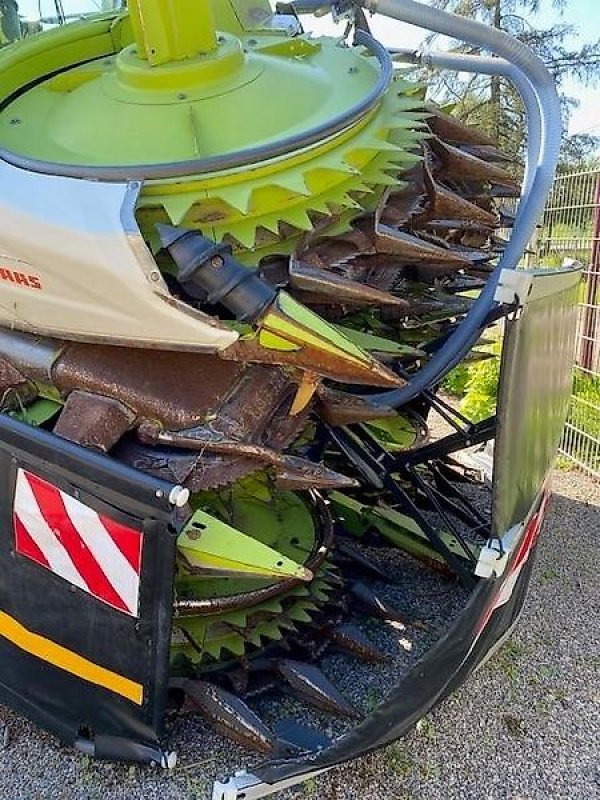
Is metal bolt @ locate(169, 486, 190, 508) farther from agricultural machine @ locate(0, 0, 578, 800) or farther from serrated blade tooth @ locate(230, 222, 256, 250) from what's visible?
serrated blade tooth @ locate(230, 222, 256, 250)

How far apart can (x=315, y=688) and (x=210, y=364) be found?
1194mm

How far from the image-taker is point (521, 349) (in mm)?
2379

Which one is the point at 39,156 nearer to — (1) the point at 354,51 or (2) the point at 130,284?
(2) the point at 130,284

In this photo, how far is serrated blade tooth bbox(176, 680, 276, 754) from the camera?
2621 millimetres

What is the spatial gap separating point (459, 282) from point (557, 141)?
0.78 m

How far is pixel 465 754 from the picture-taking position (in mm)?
2846

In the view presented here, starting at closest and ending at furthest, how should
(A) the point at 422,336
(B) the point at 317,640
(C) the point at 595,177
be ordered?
1. (B) the point at 317,640
2. (A) the point at 422,336
3. (C) the point at 595,177

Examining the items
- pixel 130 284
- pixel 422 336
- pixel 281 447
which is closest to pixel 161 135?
pixel 130 284

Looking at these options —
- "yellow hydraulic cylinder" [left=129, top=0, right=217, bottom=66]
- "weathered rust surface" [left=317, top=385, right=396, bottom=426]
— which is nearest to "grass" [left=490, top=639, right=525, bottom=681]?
"weathered rust surface" [left=317, top=385, right=396, bottom=426]

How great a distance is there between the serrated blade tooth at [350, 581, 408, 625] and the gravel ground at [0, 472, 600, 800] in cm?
34

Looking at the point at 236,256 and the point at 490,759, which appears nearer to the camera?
the point at 236,256

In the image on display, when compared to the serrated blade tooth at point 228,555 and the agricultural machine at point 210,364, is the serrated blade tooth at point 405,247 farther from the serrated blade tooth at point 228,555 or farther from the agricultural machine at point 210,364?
the serrated blade tooth at point 228,555

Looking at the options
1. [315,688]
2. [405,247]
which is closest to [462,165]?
[405,247]

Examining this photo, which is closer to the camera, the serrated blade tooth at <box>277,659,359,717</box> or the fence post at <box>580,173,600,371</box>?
the serrated blade tooth at <box>277,659,359,717</box>
